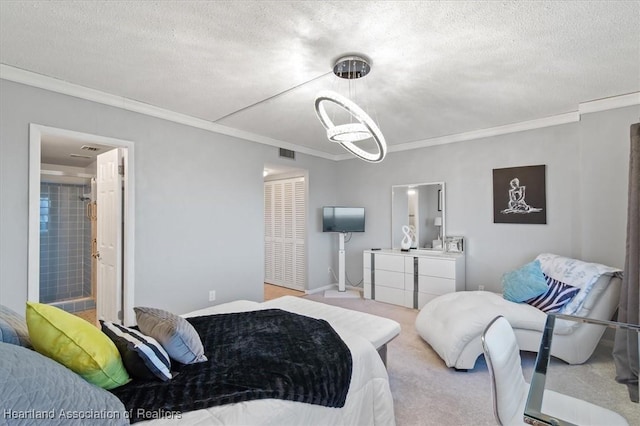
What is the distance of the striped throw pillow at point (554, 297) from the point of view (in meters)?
2.70

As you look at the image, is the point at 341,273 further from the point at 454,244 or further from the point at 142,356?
the point at 142,356

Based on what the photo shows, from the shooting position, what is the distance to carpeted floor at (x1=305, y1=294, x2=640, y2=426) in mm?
1451

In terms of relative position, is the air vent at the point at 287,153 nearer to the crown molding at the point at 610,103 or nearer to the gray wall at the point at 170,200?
the gray wall at the point at 170,200

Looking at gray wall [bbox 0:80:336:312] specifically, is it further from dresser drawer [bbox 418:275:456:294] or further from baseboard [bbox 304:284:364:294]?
dresser drawer [bbox 418:275:456:294]

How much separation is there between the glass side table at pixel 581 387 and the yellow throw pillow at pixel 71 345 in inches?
63.4

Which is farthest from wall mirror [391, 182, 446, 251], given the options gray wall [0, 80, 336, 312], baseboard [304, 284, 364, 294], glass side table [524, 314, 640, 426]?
glass side table [524, 314, 640, 426]

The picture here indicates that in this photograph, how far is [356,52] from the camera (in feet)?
6.97

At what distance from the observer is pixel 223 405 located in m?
1.25

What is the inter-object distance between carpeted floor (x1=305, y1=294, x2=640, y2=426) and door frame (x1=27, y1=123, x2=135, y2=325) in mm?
2653

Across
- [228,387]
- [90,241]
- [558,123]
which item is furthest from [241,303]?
[558,123]

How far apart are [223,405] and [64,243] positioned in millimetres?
5040

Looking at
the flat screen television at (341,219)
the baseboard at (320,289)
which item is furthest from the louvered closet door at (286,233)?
the flat screen television at (341,219)

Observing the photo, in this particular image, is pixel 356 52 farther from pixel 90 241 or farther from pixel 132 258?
pixel 90 241

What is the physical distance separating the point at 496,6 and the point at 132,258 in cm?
355
